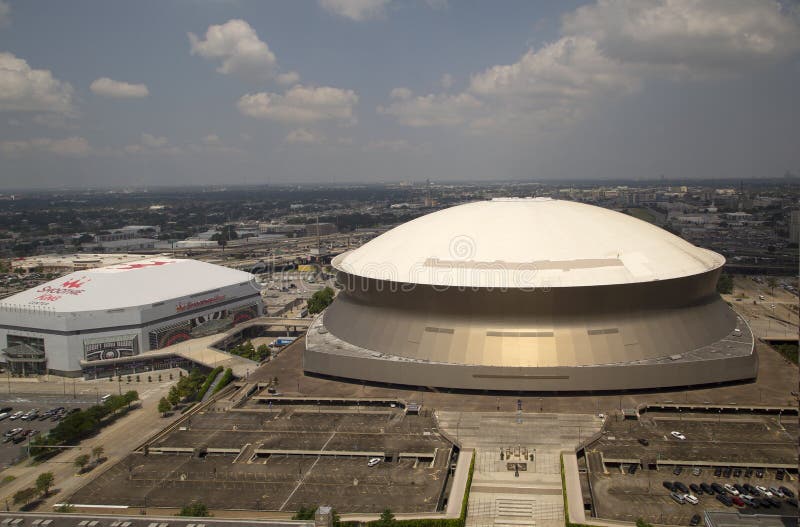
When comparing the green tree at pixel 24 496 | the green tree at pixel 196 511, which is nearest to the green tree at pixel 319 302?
the green tree at pixel 24 496

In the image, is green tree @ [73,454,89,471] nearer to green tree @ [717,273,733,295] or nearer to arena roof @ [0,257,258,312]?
arena roof @ [0,257,258,312]

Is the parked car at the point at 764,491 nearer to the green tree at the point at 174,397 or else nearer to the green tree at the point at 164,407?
the green tree at the point at 164,407

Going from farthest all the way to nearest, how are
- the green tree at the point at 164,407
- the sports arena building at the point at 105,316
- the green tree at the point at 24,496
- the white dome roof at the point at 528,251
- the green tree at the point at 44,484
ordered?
the sports arena building at the point at 105,316 < the green tree at the point at 164,407 < the white dome roof at the point at 528,251 < the green tree at the point at 44,484 < the green tree at the point at 24,496

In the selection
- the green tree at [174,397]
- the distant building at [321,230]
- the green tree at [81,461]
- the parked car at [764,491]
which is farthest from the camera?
the distant building at [321,230]

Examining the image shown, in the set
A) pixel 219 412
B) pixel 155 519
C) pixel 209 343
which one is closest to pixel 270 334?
pixel 209 343

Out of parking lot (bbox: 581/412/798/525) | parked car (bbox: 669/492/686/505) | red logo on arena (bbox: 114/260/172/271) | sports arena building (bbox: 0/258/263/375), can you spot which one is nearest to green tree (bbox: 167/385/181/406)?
sports arena building (bbox: 0/258/263/375)

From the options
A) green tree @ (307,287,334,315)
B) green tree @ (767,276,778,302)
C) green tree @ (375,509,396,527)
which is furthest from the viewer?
green tree @ (767,276,778,302)

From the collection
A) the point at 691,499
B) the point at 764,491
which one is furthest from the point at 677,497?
the point at 764,491
